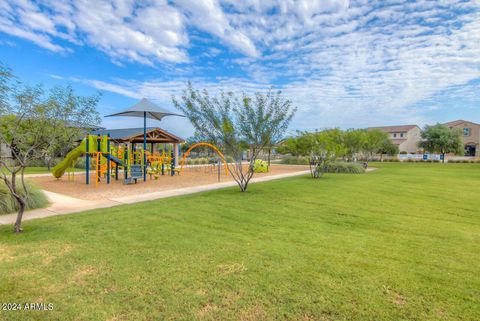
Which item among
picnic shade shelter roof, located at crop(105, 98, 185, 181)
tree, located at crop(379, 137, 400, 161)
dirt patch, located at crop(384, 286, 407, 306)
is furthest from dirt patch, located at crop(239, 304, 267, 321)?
tree, located at crop(379, 137, 400, 161)

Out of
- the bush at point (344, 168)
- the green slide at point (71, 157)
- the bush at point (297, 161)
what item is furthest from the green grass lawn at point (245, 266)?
the bush at point (297, 161)

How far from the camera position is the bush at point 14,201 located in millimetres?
6477

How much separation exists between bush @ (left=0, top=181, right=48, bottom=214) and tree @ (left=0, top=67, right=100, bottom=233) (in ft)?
6.15

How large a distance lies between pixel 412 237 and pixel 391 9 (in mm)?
9844

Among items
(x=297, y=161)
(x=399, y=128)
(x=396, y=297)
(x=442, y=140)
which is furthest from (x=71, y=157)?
(x=399, y=128)

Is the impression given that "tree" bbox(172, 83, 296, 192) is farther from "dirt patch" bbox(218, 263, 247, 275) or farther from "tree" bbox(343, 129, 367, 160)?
"tree" bbox(343, 129, 367, 160)

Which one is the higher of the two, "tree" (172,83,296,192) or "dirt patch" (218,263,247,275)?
"tree" (172,83,296,192)

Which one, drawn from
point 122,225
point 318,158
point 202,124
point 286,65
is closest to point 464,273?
point 122,225

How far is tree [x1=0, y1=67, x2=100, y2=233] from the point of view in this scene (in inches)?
181

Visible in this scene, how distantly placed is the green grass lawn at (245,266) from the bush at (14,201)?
Result: 4.81 ft

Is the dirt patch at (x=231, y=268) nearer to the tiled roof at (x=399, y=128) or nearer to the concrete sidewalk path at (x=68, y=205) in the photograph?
the concrete sidewalk path at (x=68, y=205)

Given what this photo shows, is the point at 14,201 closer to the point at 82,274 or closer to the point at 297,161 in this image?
the point at 82,274

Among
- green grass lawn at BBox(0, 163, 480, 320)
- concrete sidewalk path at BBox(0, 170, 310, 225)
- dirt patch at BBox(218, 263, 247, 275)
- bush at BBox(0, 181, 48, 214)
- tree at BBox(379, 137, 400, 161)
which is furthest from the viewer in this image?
tree at BBox(379, 137, 400, 161)

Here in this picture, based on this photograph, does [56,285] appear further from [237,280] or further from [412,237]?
[412,237]
